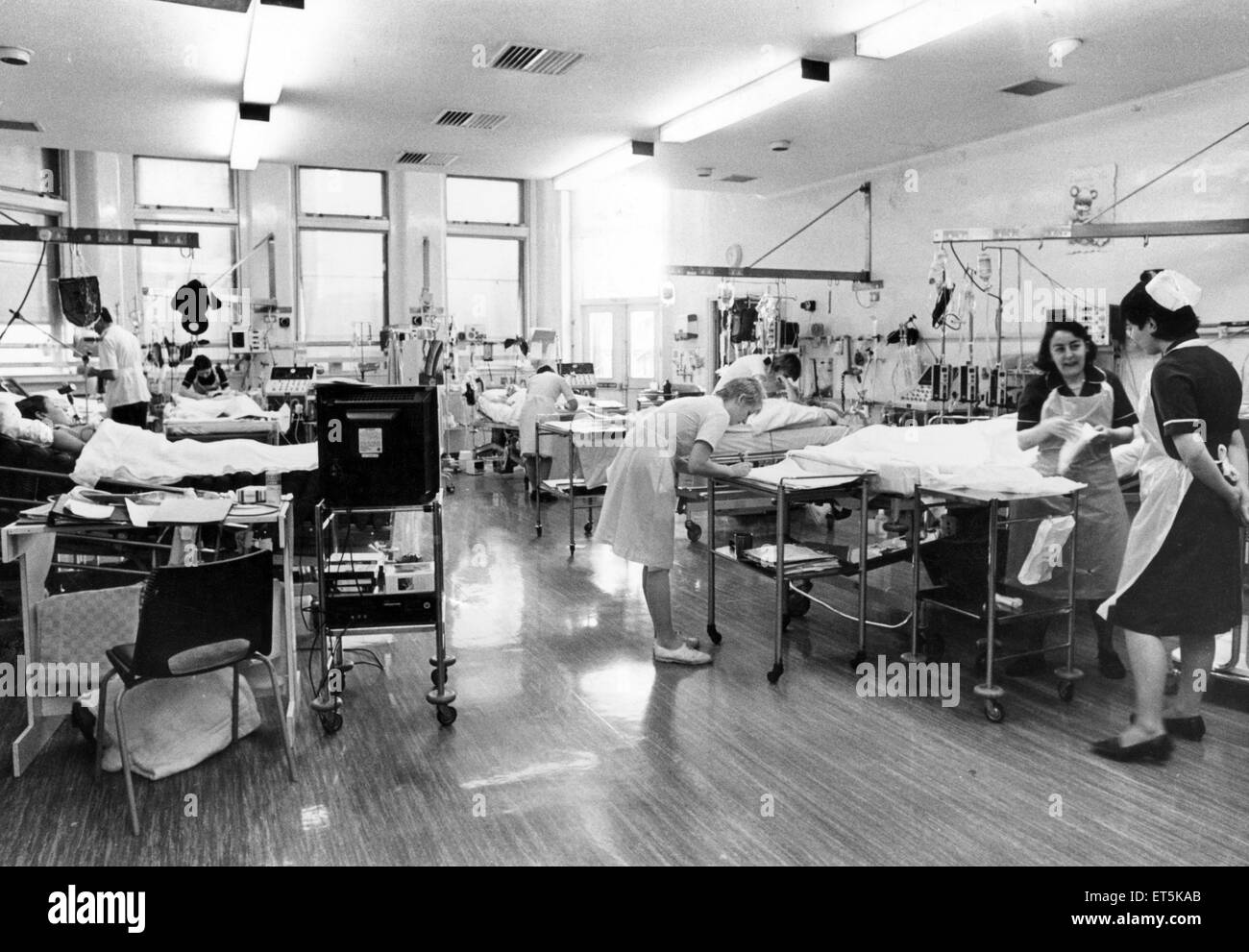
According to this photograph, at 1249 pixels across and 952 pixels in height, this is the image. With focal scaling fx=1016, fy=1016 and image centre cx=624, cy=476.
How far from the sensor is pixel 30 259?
33.6 ft

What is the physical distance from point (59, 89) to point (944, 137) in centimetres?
623

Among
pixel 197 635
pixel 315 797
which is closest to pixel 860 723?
pixel 315 797

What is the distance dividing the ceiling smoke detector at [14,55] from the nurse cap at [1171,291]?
5.93 m

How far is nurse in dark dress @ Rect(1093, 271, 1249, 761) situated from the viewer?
319 cm

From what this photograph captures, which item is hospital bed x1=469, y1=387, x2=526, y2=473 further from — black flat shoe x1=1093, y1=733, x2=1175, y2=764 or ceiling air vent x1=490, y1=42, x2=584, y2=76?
black flat shoe x1=1093, y1=733, x2=1175, y2=764

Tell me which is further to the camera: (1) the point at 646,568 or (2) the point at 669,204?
(2) the point at 669,204

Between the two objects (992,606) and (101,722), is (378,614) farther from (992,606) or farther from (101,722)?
(992,606)

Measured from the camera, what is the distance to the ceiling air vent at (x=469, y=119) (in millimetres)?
7461

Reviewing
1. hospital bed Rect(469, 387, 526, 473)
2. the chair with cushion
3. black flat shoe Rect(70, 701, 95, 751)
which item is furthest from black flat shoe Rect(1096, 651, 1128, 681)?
hospital bed Rect(469, 387, 526, 473)

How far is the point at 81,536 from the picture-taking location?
11.7 ft

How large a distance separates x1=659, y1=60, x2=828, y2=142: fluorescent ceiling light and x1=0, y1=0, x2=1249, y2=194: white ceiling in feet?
0.28
